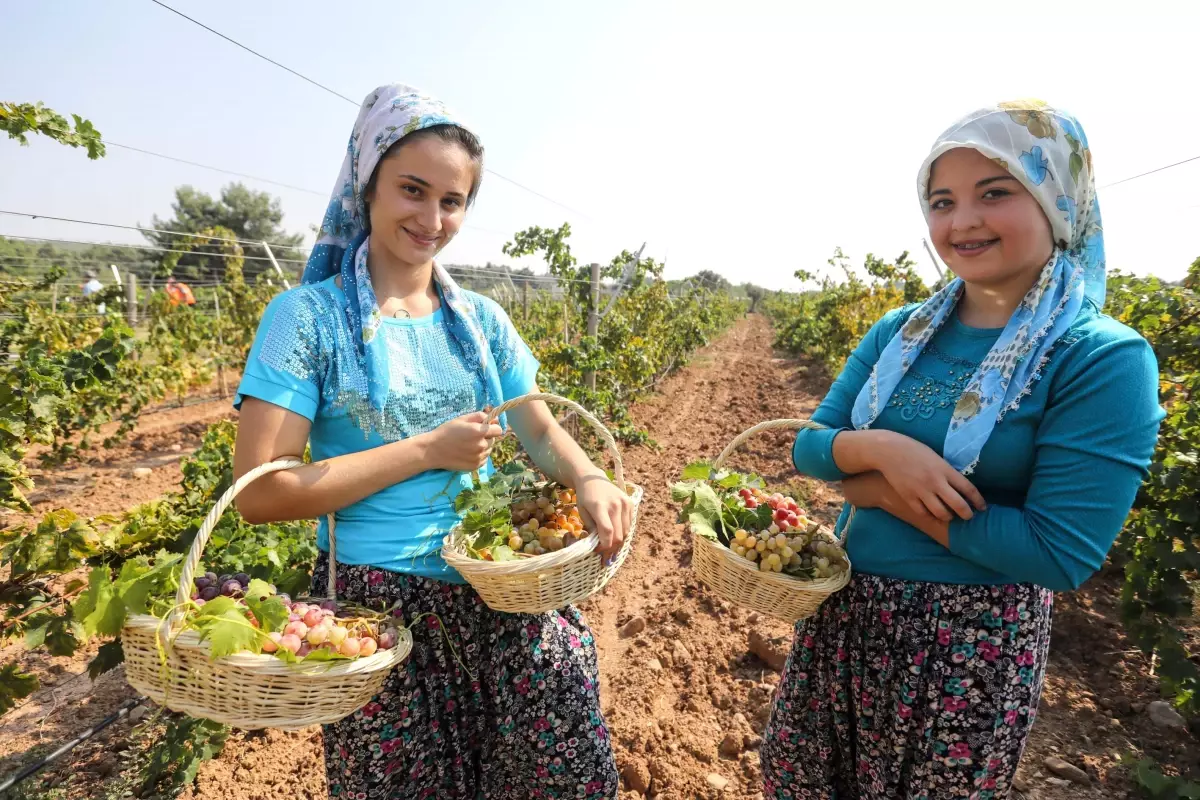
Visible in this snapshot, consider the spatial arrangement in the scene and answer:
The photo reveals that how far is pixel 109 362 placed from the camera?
2.04 m

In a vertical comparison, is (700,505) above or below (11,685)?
above

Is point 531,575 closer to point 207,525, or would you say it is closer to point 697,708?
point 207,525

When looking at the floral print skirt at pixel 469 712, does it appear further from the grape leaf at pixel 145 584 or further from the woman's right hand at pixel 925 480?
the woman's right hand at pixel 925 480

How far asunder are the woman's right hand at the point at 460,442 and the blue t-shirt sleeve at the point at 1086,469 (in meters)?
0.95

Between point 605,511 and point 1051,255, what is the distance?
101 cm

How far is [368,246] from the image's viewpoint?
1415 millimetres

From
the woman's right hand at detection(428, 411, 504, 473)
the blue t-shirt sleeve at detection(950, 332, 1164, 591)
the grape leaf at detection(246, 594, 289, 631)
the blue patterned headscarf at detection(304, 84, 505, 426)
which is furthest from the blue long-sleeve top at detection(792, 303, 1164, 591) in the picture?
the grape leaf at detection(246, 594, 289, 631)

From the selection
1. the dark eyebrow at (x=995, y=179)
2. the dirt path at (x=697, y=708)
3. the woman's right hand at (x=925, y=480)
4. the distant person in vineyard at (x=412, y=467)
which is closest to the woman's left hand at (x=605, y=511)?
the distant person in vineyard at (x=412, y=467)

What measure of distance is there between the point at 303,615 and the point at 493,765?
0.62 metres

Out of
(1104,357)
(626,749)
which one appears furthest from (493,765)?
(1104,357)

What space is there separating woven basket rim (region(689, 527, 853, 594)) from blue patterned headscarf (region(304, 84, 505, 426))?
0.63 meters

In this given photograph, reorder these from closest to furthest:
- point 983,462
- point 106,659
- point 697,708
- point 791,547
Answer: point 983,462 → point 791,547 → point 106,659 → point 697,708

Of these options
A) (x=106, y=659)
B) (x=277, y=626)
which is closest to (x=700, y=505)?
(x=277, y=626)

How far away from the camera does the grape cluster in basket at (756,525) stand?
140cm
